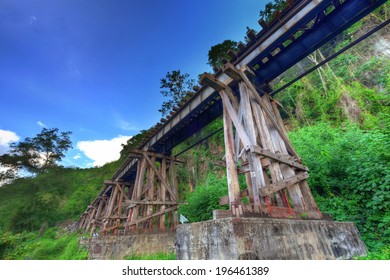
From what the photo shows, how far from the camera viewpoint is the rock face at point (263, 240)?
1.78 metres

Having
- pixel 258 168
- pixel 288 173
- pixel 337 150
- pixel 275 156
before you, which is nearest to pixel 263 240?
pixel 258 168

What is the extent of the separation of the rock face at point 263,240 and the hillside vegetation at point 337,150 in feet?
2.23

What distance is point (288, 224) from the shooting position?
2193 millimetres

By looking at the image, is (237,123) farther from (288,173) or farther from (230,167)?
(288,173)

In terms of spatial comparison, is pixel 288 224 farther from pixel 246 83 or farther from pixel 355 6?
pixel 355 6

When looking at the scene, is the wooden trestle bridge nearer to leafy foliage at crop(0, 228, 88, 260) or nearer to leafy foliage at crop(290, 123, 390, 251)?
leafy foliage at crop(290, 123, 390, 251)

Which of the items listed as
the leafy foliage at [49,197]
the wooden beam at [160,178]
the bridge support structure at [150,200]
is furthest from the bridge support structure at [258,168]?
the leafy foliage at [49,197]

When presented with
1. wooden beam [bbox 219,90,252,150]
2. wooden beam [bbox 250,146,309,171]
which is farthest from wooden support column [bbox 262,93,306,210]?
wooden beam [bbox 219,90,252,150]

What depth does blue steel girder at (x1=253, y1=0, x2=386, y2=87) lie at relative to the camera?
11.0 feet

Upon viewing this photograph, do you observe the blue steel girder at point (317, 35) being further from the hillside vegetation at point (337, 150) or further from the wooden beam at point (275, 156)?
the hillside vegetation at point (337, 150)

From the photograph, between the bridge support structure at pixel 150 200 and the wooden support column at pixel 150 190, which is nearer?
the bridge support structure at pixel 150 200

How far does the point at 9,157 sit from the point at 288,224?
137 feet

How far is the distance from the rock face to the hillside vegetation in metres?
0.68

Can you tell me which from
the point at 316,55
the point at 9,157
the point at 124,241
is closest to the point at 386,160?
the point at 124,241
